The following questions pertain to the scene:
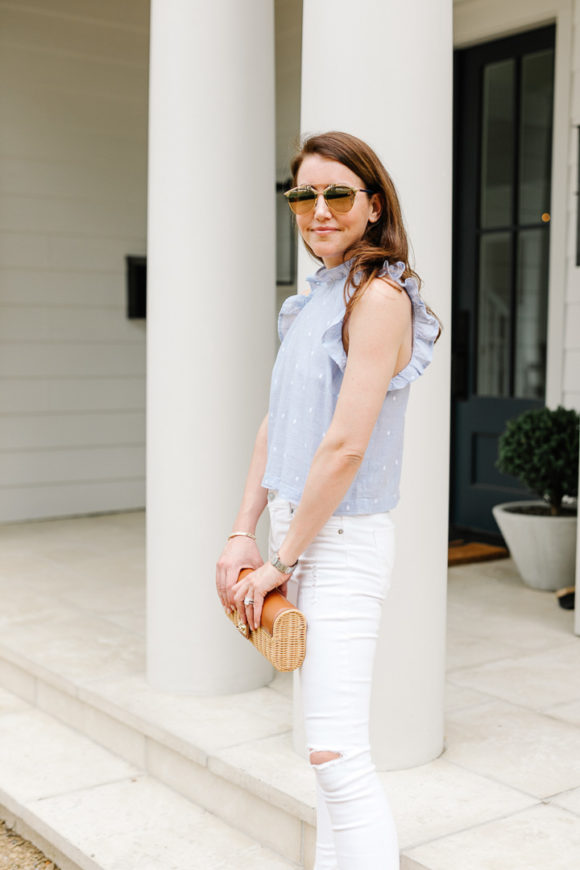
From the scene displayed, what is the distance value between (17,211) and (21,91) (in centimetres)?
66

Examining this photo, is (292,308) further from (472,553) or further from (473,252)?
(473,252)

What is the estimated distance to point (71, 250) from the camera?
6.14 meters

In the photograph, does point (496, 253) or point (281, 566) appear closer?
point (281, 566)

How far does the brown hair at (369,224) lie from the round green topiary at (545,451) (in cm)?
270

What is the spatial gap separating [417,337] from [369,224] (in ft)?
0.67

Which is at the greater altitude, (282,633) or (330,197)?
(330,197)

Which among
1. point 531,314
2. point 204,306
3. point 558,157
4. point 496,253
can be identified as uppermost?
point 558,157

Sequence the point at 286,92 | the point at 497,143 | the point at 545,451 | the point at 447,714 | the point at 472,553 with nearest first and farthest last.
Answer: the point at 447,714
the point at 545,451
the point at 472,553
the point at 497,143
the point at 286,92

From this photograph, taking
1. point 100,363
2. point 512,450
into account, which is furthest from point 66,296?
point 512,450

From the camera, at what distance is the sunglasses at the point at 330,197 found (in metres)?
1.65

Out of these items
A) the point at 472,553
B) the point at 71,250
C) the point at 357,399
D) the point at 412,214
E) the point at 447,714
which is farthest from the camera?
the point at 71,250

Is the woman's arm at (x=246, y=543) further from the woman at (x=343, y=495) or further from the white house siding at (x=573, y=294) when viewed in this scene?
the white house siding at (x=573, y=294)

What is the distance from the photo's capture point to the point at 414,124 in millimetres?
2367

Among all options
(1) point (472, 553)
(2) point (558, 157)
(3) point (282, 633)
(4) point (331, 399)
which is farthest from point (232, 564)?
(2) point (558, 157)
